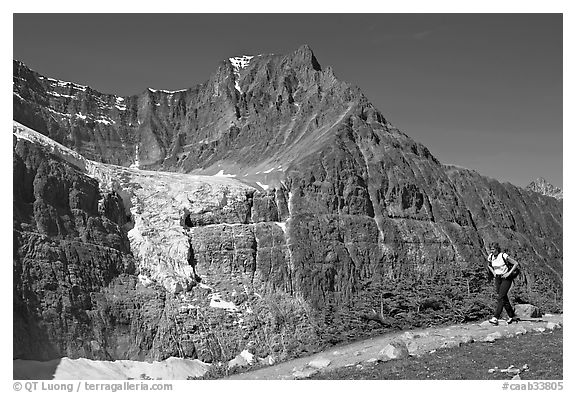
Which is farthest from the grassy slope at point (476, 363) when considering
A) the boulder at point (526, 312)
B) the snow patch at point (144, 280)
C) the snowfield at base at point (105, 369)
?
the snow patch at point (144, 280)

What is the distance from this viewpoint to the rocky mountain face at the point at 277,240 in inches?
2127

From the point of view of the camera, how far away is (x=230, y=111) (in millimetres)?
168625

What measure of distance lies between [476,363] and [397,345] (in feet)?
8.03

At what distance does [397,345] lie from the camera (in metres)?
19.5

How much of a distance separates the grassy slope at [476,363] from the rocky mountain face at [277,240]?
6166mm

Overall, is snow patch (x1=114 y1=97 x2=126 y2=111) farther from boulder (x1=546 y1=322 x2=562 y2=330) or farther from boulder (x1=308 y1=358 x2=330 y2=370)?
boulder (x1=546 y1=322 x2=562 y2=330)

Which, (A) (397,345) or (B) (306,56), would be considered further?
(B) (306,56)

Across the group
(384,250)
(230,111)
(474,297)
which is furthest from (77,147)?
(474,297)

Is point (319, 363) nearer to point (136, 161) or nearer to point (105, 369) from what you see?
point (105, 369)

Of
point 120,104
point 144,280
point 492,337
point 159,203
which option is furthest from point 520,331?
point 120,104

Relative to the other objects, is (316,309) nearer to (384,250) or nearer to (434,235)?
(384,250)

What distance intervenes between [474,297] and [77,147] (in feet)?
502

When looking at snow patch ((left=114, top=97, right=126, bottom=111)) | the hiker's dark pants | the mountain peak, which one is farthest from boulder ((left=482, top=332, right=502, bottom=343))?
snow patch ((left=114, top=97, right=126, bottom=111))

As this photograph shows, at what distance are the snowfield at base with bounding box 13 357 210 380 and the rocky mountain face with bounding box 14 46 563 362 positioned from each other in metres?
2.22
